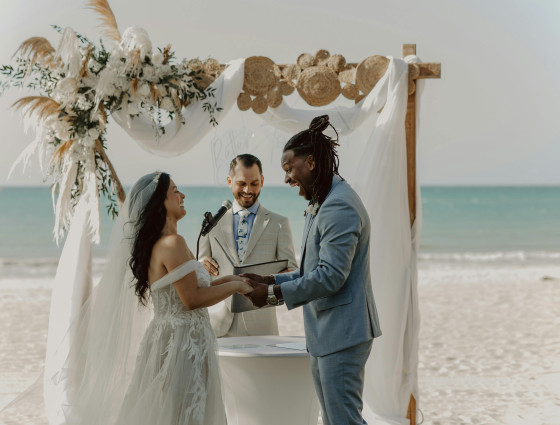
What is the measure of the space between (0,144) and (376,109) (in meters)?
2.59

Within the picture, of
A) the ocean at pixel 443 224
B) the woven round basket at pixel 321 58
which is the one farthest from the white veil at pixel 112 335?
the ocean at pixel 443 224

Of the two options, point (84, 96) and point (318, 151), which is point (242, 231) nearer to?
point (84, 96)

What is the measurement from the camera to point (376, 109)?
5293 millimetres

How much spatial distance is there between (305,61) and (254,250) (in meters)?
1.31

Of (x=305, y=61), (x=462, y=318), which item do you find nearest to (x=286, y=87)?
(x=305, y=61)

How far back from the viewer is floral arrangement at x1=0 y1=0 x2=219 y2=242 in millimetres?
4777

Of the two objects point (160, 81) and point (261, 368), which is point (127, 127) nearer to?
point (160, 81)

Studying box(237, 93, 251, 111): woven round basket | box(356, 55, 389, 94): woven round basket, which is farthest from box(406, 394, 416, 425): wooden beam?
box(237, 93, 251, 111): woven round basket

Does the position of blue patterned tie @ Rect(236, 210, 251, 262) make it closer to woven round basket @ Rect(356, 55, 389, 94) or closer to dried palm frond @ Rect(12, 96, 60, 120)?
woven round basket @ Rect(356, 55, 389, 94)

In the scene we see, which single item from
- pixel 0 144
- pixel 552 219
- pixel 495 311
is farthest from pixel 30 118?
pixel 552 219

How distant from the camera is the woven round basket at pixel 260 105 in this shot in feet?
17.4

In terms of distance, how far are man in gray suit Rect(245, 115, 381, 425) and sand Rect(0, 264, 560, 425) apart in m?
2.81

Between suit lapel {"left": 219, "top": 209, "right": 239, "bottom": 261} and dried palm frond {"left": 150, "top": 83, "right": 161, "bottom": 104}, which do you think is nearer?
dried palm frond {"left": 150, "top": 83, "right": 161, "bottom": 104}

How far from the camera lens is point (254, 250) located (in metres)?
5.13
